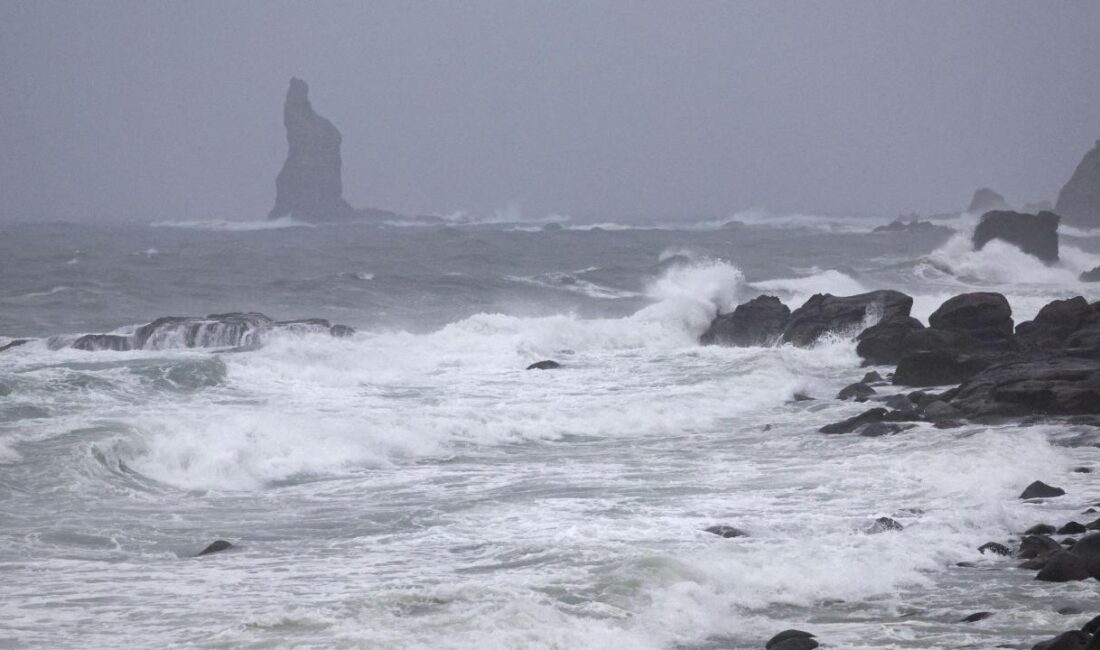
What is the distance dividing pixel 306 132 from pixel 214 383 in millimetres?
92921

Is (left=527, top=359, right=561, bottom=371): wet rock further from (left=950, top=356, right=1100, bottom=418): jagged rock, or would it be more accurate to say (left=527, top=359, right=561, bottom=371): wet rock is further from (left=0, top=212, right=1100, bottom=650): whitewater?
(left=950, top=356, right=1100, bottom=418): jagged rock

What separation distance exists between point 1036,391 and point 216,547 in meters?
12.5

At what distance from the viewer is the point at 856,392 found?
21.1 metres

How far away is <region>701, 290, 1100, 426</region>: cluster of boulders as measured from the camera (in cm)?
1805

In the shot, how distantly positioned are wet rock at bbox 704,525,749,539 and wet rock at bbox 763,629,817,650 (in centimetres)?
292

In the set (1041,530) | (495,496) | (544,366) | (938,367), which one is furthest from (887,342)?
(1041,530)

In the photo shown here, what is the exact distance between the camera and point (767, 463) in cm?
1597

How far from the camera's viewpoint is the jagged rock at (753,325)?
28.2 metres

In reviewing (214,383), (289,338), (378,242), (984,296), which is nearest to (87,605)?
(214,383)

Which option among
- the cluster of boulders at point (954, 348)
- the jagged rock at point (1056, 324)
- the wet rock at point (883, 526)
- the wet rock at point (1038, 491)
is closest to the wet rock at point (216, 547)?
the wet rock at point (883, 526)

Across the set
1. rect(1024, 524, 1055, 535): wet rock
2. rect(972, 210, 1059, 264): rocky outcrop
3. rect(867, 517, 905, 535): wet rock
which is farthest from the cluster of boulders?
rect(972, 210, 1059, 264): rocky outcrop

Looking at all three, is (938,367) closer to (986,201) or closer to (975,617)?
(975,617)

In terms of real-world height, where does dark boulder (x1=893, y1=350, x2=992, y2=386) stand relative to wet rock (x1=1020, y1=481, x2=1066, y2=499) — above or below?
above

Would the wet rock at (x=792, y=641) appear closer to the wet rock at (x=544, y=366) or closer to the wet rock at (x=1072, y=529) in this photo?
the wet rock at (x=1072, y=529)
